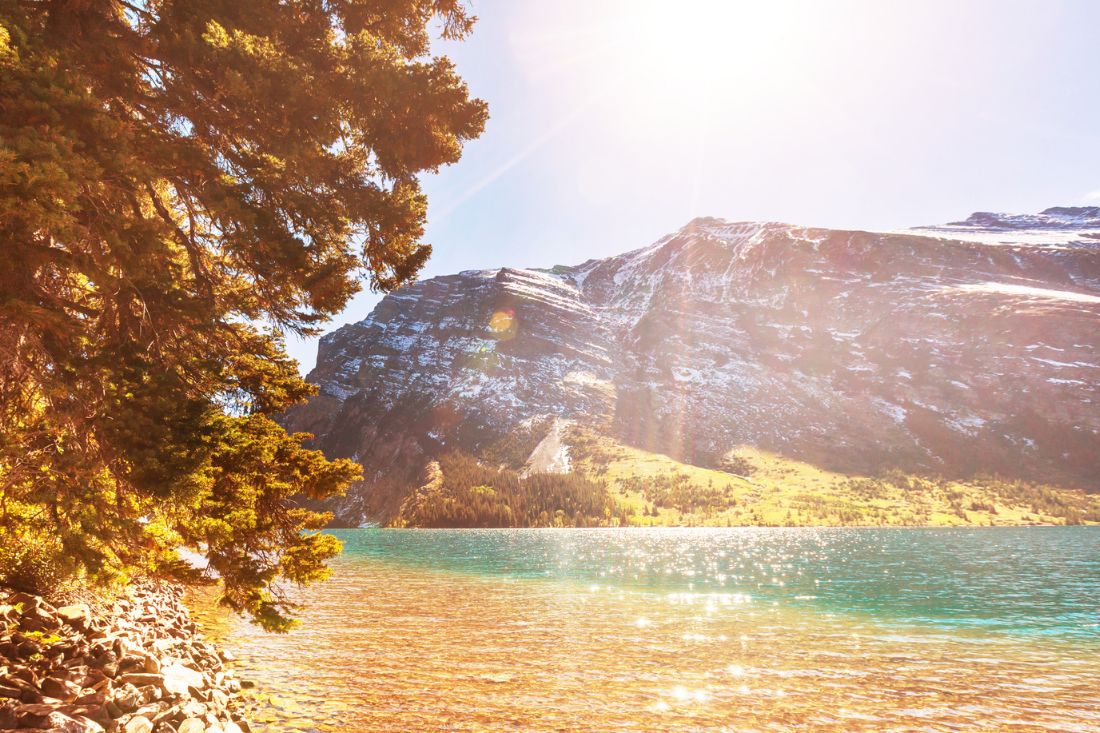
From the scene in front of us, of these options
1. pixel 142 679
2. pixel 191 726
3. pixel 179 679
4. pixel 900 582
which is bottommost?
pixel 900 582

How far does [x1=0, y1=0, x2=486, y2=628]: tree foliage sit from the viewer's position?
8.70 meters

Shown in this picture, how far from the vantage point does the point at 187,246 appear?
12.4 metres

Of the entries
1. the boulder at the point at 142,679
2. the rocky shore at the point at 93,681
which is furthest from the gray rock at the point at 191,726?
the boulder at the point at 142,679

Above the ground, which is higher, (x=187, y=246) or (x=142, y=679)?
(x=187, y=246)

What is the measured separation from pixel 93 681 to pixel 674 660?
56.4 feet

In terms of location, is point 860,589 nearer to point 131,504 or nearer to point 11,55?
point 131,504

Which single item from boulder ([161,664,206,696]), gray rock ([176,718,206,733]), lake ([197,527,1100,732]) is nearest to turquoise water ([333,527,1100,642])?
lake ([197,527,1100,732])

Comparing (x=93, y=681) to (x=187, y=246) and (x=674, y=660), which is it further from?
(x=674, y=660)

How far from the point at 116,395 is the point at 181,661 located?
8.75 metres

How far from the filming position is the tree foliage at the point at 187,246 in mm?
8703

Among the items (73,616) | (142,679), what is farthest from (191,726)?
(73,616)

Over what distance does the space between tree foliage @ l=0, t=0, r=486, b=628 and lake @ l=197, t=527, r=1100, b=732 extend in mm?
Answer: 5624

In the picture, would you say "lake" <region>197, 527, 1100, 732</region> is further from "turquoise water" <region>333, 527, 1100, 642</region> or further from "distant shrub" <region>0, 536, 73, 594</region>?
"distant shrub" <region>0, 536, 73, 594</region>

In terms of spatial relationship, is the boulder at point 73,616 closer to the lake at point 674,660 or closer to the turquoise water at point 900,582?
the lake at point 674,660
